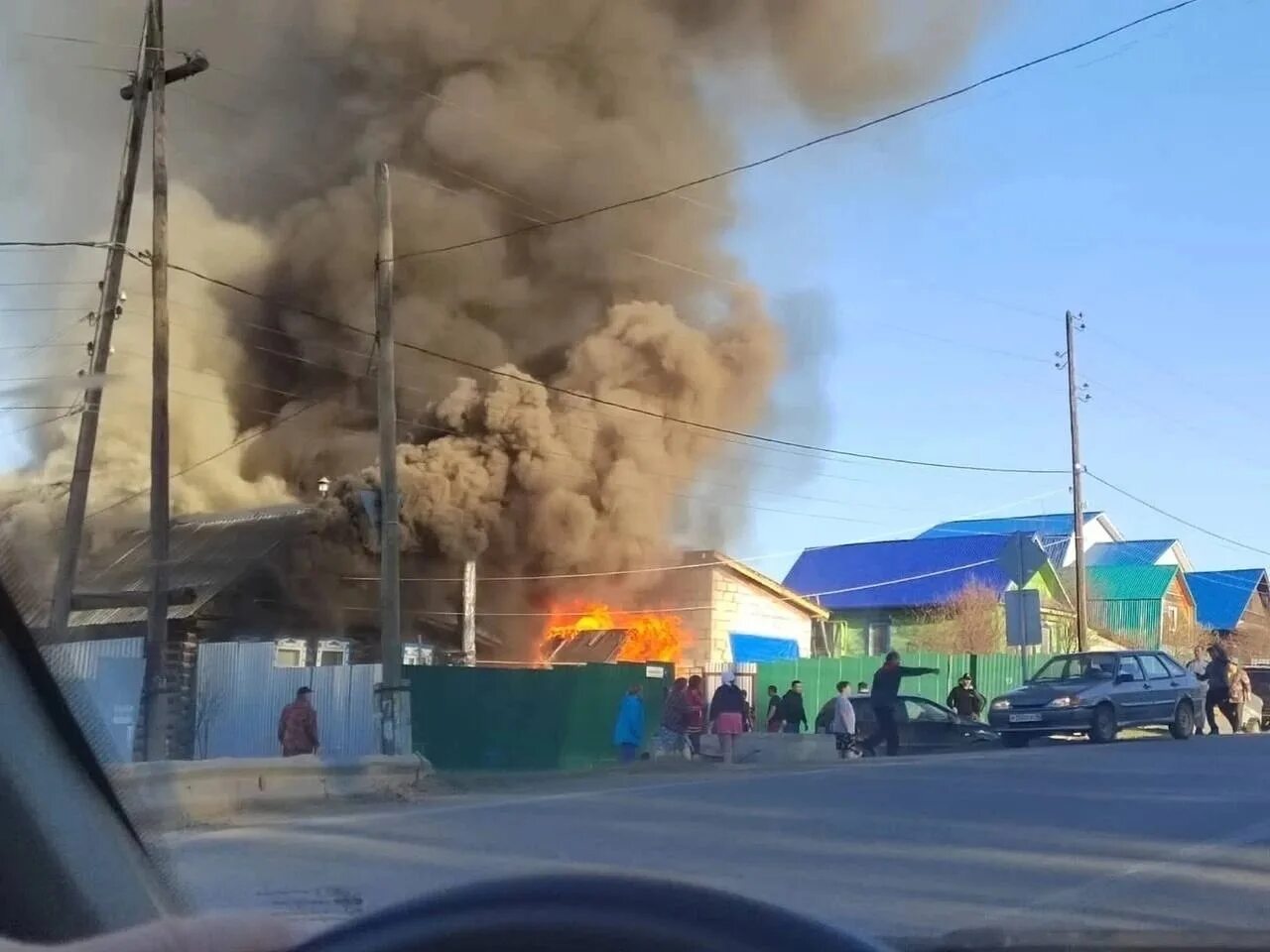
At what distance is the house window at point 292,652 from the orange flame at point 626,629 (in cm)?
708

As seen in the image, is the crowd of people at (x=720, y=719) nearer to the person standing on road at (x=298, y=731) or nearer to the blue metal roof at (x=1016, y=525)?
the person standing on road at (x=298, y=731)

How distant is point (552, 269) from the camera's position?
31562 mm

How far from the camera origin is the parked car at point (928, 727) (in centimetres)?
1975

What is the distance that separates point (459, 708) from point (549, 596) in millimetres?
14472

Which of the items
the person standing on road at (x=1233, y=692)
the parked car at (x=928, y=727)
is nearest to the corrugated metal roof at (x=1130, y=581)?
the person standing on road at (x=1233, y=692)

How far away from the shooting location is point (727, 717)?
17.7 m

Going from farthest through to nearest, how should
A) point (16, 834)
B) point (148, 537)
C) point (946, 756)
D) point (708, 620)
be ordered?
point (708, 620) < point (946, 756) < point (148, 537) < point (16, 834)

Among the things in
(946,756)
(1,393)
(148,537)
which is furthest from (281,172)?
(1,393)

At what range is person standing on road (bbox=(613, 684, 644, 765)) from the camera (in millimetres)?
17391

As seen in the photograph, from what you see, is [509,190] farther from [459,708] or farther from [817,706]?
[459,708]

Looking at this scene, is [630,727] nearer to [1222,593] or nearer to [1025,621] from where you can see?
[1025,621]

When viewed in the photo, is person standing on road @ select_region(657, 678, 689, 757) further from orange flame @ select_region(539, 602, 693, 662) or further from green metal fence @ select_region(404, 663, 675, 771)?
orange flame @ select_region(539, 602, 693, 662)

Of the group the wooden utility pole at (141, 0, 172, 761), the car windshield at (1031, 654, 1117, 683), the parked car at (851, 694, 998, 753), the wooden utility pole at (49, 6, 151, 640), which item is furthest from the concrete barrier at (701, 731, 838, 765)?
the wooden utility pole at (49, 6, 151, 640)

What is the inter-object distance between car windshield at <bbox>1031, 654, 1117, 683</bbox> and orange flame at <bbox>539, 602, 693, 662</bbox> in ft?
41.5
